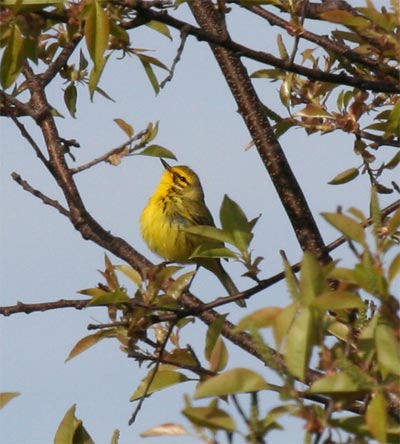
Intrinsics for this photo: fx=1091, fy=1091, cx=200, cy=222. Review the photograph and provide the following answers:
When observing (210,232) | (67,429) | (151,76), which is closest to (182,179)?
(151,76)

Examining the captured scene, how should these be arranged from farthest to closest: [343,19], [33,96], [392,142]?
[33,96] → [392,142] → [343,19]

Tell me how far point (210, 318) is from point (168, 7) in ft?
3.92

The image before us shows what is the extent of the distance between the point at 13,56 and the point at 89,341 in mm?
965

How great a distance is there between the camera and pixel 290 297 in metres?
2.08

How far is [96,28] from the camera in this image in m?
2.82

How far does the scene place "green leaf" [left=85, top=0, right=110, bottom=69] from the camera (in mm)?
2809

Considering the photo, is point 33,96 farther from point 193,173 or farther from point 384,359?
point 193,173

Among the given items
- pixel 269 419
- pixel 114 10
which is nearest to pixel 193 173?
pixel 114 10

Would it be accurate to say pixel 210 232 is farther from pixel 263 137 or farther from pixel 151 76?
pixel 263 137

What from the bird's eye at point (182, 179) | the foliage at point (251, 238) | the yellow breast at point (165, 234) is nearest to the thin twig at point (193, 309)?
the foliage at point (251, 238)

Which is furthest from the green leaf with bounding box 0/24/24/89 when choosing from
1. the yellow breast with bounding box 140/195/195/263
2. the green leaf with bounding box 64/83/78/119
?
the yellow breast with bounding box 140/195/195/263

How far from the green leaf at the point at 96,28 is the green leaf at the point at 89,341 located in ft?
2.93

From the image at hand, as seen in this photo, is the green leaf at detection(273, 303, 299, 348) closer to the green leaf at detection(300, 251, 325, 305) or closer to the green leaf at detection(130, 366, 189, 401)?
the green leaf at detection(300, 251, 325, 305)

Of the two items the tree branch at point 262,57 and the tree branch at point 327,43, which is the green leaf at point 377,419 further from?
the tree branch at point 327,43
